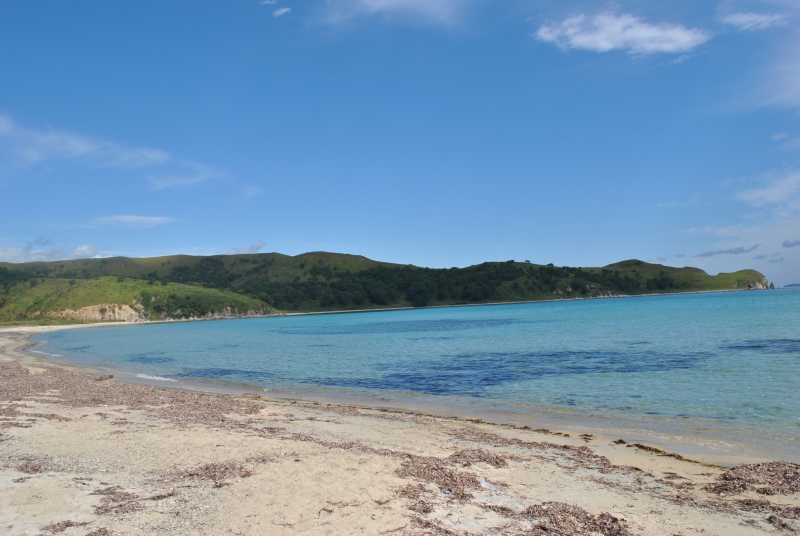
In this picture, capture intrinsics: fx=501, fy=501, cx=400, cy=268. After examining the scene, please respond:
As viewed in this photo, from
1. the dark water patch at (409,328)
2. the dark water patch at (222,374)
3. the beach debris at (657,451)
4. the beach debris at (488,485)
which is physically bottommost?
the dark water patch at (409,328)

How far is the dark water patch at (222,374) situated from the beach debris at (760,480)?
2370cm

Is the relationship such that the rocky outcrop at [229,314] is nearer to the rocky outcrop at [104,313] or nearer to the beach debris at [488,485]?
the rocky outcrop at [104,313]

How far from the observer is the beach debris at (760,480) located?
849cm

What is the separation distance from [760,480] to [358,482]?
7154 millimetres

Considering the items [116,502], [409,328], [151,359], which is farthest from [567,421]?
[409,328]

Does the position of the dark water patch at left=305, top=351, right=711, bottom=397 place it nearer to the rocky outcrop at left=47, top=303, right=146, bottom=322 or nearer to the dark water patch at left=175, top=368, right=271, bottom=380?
the dark water patch at left=175, top=368, right=271, bottom=380

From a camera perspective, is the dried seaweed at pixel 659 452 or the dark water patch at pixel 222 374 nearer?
the dried seaweed at pixel 659 452

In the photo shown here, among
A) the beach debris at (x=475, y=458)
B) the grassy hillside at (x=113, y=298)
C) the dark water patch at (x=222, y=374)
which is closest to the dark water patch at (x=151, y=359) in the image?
the dark water patch at (x=222, y=374)

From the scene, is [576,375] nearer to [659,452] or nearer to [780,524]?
[659,452]

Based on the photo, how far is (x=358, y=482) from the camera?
8.52m

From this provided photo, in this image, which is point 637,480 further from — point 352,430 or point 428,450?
point 352,430

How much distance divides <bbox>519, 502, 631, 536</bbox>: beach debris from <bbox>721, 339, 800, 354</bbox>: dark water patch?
2737cm

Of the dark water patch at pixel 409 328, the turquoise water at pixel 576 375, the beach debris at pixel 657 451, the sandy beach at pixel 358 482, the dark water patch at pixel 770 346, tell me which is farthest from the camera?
the dark water patch at pixel 409 328

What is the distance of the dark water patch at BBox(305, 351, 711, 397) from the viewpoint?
2352 centimetres
